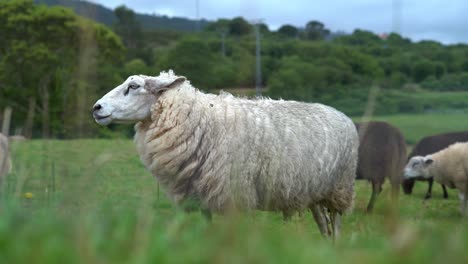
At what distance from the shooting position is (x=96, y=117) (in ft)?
19.8

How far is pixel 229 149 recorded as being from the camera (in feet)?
19.3

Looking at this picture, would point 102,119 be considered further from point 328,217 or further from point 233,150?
point 328,217

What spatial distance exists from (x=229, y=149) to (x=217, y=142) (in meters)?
0.13

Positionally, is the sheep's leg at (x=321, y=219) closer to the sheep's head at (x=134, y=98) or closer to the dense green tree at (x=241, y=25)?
the sheep's head at (x=134, y=98)

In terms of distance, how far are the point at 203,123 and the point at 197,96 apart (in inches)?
12.0

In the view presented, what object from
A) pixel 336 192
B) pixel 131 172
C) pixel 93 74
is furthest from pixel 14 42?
pixel 93 74

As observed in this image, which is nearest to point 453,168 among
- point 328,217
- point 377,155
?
point 377,155

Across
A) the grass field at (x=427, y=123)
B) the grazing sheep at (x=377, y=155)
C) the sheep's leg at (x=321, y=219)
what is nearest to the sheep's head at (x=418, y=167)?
the grazing sheep at (x=377, y=155)

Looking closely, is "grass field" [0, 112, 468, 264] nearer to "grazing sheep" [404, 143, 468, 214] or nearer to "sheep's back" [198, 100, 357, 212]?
"sheep's back" [198, 100, 357, 212]

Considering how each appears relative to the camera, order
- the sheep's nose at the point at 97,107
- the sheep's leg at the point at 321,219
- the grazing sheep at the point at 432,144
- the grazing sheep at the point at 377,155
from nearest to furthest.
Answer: the sheep's nose at the point at 97,107
the sheep's leg at the point at 321,219
the grazing sheep at the point at 377,155
the grazing sheep at the point at 432,144

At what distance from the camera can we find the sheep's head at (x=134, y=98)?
6.09m

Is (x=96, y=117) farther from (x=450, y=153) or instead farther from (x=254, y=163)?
(x=450, y=153)

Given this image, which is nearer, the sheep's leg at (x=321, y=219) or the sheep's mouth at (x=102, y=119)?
the sheep's mouth at (x=102, y=119)

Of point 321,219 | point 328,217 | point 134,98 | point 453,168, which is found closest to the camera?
point 134,98
